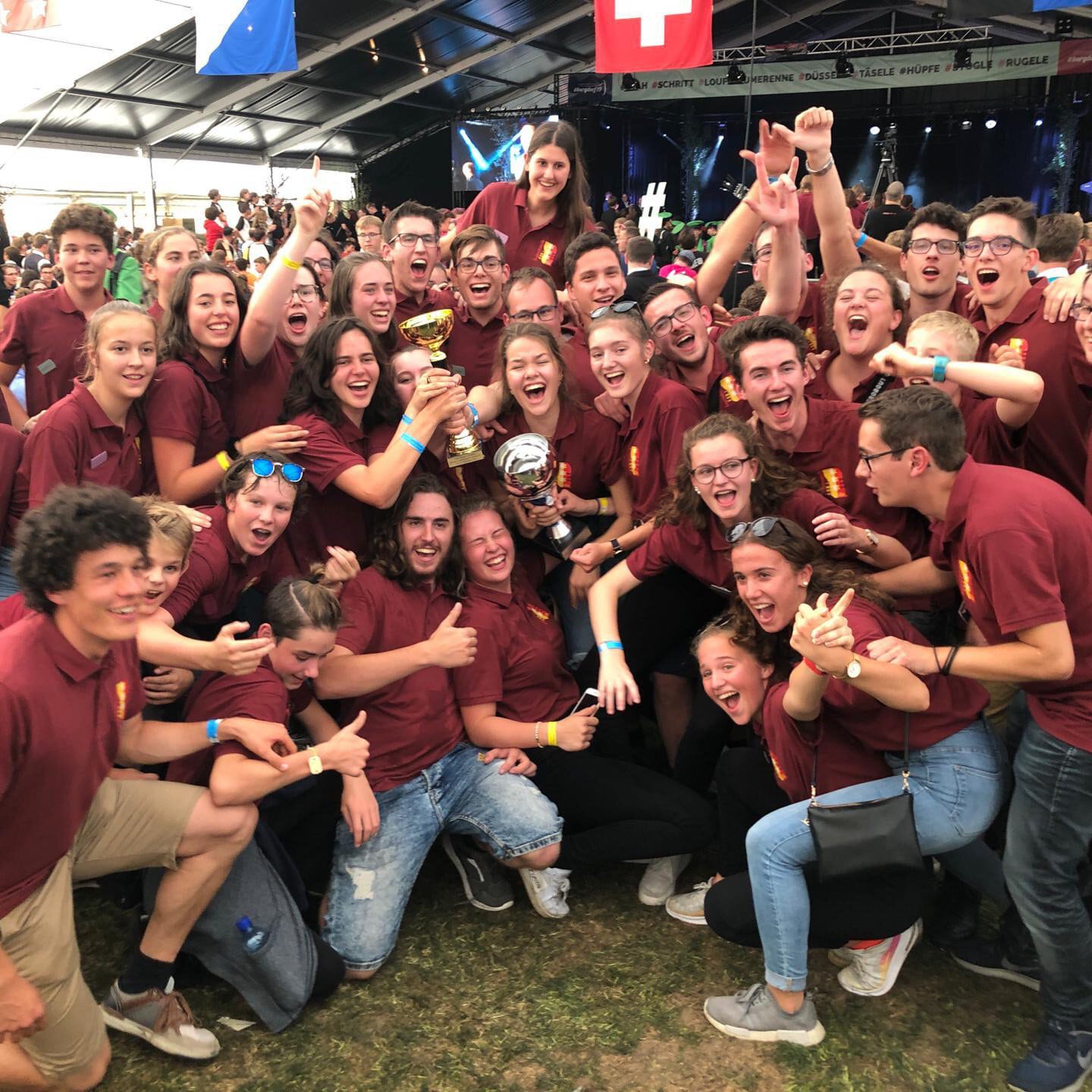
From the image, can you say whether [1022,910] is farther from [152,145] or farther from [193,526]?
[152,145]

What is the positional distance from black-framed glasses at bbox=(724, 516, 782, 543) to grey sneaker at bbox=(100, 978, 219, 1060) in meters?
2.20

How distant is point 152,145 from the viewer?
1975 cm

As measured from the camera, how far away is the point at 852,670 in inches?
99.6

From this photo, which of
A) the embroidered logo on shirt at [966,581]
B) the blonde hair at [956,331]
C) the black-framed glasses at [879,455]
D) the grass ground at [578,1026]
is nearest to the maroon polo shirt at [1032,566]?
the embroidered logo on shirt at [966,581]

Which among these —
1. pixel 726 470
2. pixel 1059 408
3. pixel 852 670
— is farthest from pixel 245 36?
pixel 852 670

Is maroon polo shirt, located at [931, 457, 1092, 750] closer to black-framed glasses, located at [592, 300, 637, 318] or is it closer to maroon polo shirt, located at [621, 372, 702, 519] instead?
maroon polo shirt, located at [621, 372, 702, 519]

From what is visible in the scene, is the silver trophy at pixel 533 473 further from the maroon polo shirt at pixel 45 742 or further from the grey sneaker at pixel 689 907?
the maroon polo shirt at pixel 45 742

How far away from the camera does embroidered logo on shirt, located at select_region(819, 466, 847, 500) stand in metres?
3.47

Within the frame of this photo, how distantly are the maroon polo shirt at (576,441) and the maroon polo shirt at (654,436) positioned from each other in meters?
0.06

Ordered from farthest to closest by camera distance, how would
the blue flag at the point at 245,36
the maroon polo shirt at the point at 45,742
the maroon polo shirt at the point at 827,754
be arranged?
the blue flag at the point at 245,36 < the maroon polo shirt at the point at 827,754 < the maroon polo shirt at the point at 45,742

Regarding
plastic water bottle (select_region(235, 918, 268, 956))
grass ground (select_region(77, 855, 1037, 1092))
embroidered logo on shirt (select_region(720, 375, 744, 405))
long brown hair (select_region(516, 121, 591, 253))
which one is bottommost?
grass ground (select_region(77, 855, 1037, 1092))

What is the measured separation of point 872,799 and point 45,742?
87.5 inches

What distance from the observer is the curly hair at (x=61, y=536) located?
89.4 inches

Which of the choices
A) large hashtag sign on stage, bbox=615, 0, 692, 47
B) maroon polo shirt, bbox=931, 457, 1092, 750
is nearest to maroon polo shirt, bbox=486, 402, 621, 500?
maroon polo shirt, bbox=931, 457, 1092, 750
